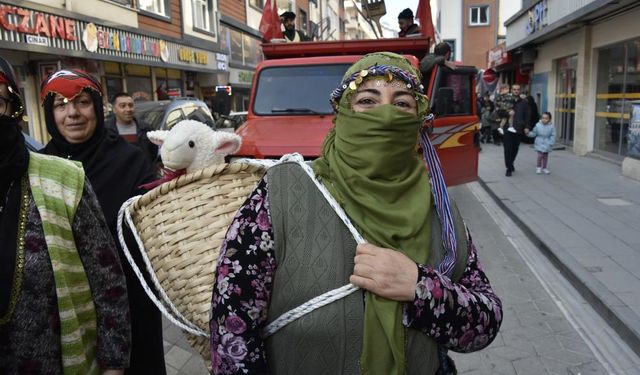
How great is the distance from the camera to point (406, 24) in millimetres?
7766

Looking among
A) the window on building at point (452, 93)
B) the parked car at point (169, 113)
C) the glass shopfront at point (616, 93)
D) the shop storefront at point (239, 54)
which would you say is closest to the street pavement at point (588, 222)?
the glass shopfront at point (616, 93)

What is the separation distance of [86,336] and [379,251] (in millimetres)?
1071

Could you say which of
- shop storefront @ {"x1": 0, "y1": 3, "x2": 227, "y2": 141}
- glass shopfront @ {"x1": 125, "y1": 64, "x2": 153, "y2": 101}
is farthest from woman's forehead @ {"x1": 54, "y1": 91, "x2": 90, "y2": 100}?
glass shopfront @ {"x1": 125, "y1": 64, "x2": 153, "y2": 101}

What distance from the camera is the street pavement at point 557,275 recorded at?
374 centimetres

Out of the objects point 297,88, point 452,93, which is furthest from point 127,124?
point 452,93

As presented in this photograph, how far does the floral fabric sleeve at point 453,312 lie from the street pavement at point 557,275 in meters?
2.31

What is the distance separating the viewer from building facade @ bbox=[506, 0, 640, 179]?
36.9 ft

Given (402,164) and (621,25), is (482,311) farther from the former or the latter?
(621,25)

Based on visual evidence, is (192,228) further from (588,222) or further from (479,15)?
(479,15)

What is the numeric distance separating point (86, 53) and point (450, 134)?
9221mm

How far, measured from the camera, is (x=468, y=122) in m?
7.99

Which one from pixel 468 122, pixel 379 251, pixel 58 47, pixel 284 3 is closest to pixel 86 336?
pixel 379 251

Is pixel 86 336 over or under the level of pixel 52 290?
under

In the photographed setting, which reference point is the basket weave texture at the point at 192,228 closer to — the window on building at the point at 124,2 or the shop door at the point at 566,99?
the window on building at the point at 124,2
